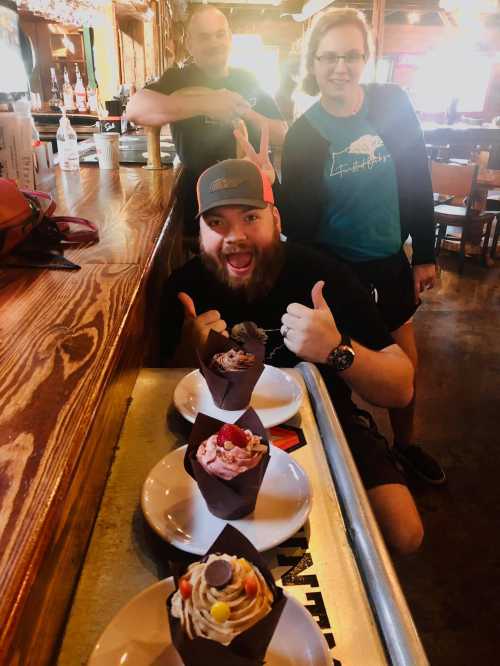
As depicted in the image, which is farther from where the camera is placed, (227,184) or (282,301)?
(282,301)

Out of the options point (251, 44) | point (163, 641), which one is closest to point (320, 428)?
point (163, 641)

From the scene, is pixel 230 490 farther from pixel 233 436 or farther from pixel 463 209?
pixel 463 209

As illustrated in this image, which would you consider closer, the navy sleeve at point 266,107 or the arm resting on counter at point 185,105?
the arm resting on counter at point 185,105

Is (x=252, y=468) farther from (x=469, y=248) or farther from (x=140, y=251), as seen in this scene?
(x=469, y=248)

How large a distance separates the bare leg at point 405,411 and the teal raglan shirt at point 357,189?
366 millimetres

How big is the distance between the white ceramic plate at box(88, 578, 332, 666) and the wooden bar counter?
0.09 meters

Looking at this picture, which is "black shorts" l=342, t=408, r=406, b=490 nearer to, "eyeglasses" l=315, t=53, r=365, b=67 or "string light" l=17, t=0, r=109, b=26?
"eyeglasses" l=315, t=53, r=365, b=67

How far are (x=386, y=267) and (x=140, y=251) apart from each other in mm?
1088

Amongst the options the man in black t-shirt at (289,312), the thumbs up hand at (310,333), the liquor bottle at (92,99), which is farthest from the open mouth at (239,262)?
the liquor bottle at (92,99)

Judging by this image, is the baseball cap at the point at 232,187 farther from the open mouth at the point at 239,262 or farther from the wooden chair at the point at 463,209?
the wooden chair at the point at 463,209

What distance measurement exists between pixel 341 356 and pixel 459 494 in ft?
4.61

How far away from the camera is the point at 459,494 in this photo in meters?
2.44

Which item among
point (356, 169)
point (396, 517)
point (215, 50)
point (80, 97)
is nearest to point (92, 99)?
point (80, 97)

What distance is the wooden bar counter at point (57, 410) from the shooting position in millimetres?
591
